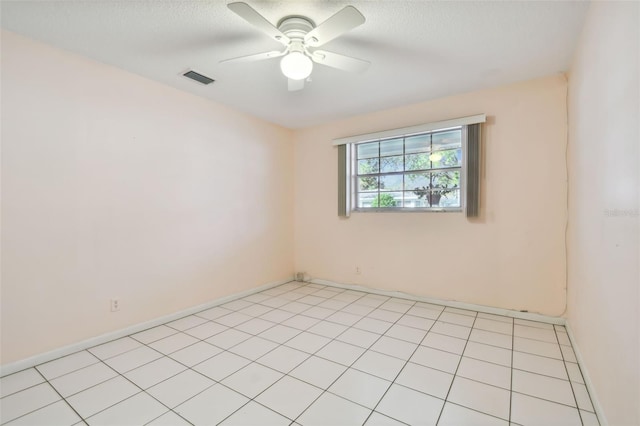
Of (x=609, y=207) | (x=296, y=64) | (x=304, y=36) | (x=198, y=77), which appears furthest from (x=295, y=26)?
(x=609, y=207)

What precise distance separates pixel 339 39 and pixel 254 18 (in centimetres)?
79

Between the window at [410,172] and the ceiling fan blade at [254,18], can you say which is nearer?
the ceiling fan blade at [254,18]

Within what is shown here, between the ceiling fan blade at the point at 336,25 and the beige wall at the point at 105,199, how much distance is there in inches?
74.9

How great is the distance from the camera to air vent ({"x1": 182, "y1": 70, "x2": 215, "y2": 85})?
2.67 metres

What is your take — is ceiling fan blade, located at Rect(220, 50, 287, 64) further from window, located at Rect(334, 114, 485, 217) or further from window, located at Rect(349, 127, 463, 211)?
window, located at Rect(349, 127, 463, 211)

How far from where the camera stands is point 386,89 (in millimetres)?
3074

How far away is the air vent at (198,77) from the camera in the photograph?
2674 millimetres

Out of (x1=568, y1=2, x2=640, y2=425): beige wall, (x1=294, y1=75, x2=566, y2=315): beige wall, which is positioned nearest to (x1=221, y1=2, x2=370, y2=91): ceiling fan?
(x1=568, y1=2, x2=640, y2=425): beige wall

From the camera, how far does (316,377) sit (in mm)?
1938

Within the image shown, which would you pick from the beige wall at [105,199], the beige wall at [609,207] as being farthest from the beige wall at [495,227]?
the beige wall at [105,199]

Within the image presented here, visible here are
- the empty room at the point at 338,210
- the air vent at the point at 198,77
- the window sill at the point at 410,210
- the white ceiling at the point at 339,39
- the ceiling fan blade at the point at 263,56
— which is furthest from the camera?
the window sill at the point at 410,210

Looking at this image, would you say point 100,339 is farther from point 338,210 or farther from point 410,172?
point 410,172

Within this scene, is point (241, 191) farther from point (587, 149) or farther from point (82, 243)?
point (587, 149)

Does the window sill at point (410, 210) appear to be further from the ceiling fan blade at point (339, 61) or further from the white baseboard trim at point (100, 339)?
the white baseboard trim at point (100, 339)
